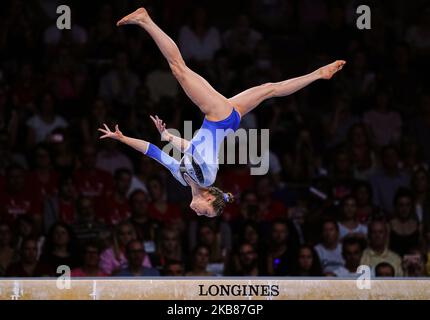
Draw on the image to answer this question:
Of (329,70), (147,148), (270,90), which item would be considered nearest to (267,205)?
(270,90)

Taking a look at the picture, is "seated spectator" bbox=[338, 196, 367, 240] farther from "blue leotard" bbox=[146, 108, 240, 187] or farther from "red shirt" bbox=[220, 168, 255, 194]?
"blue leotard" bbox=[146, 108, 240, 187]

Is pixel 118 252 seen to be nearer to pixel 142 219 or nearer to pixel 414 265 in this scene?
pixel 142 219

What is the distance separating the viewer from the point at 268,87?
8.85 metres

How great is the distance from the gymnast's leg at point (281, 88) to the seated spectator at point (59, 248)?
2.55 meters

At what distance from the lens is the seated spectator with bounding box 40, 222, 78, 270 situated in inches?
405

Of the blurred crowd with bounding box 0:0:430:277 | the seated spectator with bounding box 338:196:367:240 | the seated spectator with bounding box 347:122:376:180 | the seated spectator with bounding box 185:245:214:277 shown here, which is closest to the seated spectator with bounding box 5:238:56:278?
the blurred crowd with bounding box 0:0:430:277

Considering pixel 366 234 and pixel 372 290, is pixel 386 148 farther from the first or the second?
pixel 372 290

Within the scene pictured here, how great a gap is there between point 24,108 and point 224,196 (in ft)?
13.4

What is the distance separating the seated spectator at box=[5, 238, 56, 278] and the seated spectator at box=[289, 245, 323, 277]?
2399 mm

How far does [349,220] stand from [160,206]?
2021 mm

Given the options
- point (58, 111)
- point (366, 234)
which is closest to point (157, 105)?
point (58, 111)

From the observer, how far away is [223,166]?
1161 centimetres

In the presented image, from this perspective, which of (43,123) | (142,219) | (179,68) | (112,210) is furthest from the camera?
(43,123)

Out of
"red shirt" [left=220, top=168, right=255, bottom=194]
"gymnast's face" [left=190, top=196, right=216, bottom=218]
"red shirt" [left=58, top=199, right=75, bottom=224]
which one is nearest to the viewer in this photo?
"gymnast's face" [left=190, top=196, right=216, bottom=218]
